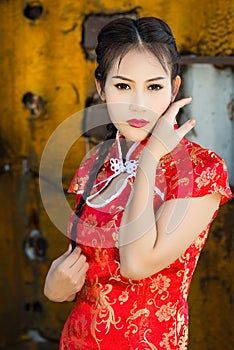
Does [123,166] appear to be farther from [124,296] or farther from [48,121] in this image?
[48,121]

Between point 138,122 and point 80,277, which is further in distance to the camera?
point 80,277

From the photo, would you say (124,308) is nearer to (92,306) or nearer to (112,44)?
(92,306)

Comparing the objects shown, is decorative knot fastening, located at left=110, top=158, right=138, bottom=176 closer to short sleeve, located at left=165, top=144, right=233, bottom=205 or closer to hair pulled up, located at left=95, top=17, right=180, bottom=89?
short sleeve, located at left=165, top=144, right=233, bottom=205

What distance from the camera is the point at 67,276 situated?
203 cm

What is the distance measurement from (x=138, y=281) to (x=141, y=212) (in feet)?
0.72

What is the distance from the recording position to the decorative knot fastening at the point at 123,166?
6.60ft

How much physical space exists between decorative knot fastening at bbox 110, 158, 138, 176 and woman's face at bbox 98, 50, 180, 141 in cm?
10

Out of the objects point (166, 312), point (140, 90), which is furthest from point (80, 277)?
point (140, 90)

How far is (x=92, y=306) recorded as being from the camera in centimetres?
201

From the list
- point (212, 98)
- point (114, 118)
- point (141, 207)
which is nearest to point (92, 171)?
point (114, 118)

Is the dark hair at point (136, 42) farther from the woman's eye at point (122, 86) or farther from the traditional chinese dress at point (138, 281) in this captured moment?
the traditional chinese dress at point (138, 281)

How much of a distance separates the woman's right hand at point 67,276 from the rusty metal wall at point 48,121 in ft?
4.43

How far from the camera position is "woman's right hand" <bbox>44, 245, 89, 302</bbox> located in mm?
2012

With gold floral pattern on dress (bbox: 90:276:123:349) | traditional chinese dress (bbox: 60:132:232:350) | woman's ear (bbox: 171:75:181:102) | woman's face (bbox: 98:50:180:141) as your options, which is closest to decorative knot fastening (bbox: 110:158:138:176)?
traditional chinese dress (bbox: 60:132:232:350)
